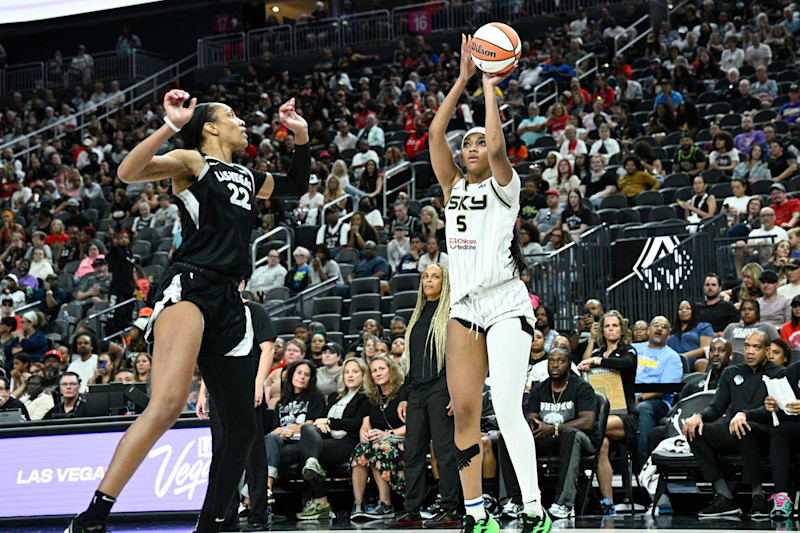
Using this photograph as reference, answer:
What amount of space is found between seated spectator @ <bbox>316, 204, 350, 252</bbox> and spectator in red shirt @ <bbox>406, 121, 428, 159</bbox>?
2649mm

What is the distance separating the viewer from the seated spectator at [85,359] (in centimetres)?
1223

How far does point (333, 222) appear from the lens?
14.7 m

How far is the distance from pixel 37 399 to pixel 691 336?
6.59 metres

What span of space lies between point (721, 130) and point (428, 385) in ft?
26.5

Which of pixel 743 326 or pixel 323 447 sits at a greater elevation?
pixel 743 326

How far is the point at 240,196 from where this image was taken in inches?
176

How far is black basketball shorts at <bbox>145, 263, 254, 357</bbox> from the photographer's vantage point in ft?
14.0

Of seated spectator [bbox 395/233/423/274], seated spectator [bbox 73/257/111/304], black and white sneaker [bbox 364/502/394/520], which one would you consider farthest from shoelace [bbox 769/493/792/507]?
seated spectator [bbox 73/257/111/304]

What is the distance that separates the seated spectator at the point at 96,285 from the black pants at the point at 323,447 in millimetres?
7404

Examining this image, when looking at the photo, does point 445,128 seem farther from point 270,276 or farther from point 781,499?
point 270,276

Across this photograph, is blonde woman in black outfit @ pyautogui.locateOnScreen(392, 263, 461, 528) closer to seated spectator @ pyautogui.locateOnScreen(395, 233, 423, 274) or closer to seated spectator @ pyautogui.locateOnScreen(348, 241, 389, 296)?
seated spectator @ pyautogui.locateOnScreen(395, 233, 423, 274)

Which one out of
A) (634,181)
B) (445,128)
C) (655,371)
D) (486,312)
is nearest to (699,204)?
(634,181)

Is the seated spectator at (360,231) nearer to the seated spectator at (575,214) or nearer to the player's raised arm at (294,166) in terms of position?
the seated spectator at (575,214)

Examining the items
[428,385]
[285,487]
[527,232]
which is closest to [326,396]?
[285,487]
